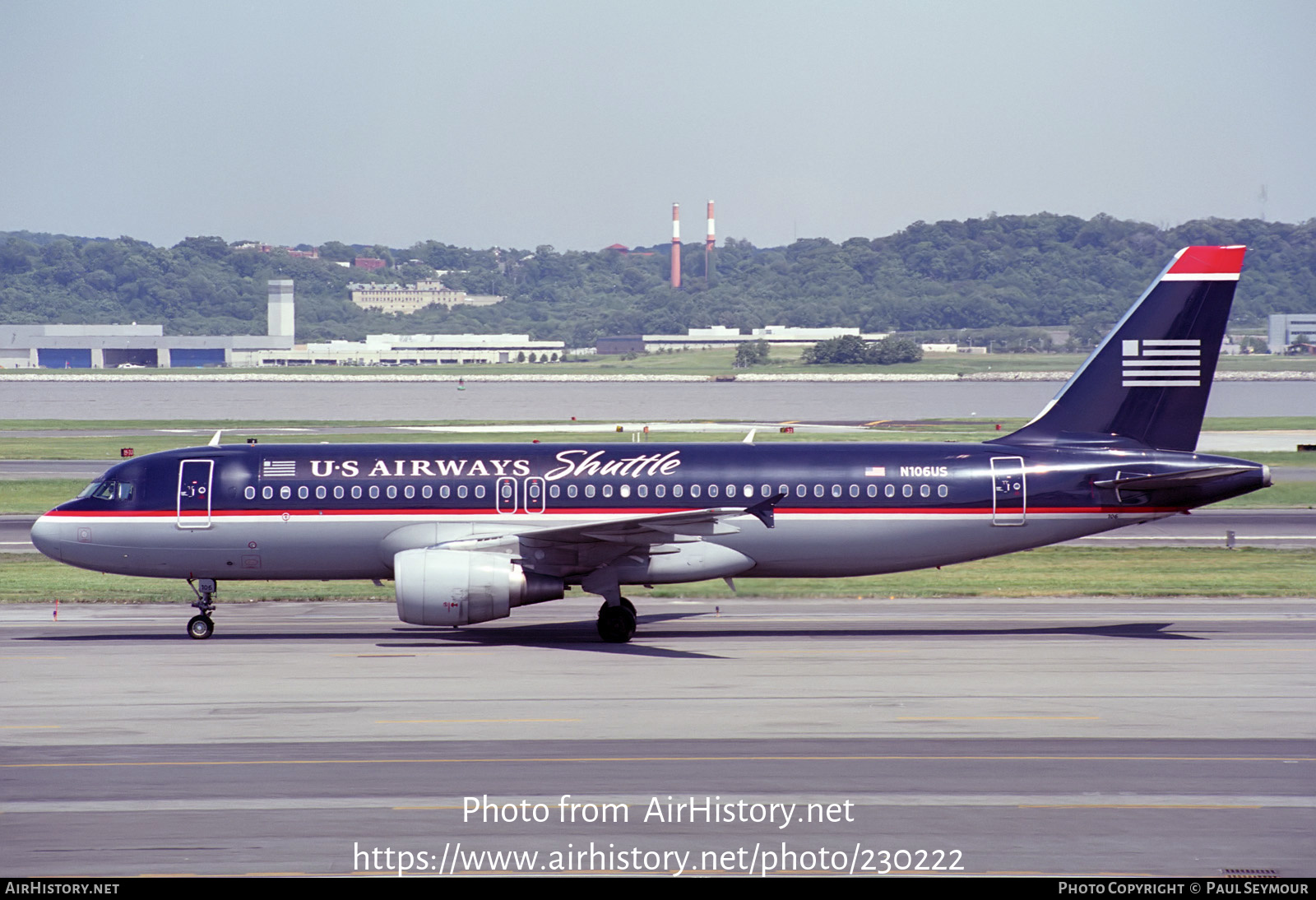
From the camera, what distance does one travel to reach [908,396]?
173750 mm

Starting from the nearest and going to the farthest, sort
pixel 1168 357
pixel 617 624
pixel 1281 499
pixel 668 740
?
1. pixel 668 740
2. pixel 617 624
3. pixel 1168 357
4. pixel 1281 499

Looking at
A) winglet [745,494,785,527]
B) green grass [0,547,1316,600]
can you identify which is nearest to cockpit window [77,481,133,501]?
green grass [0,547,1316,600]

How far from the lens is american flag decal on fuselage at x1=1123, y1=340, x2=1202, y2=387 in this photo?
1249 inches

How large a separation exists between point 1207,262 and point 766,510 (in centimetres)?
1201

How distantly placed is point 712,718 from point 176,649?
1256 centimetres

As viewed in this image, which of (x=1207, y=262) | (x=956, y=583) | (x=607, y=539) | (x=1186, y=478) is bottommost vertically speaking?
(x=956, y=583)

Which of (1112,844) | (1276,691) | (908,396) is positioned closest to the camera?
(1112,844)

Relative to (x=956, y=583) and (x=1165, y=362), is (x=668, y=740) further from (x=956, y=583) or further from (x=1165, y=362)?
(x=956, y=583)

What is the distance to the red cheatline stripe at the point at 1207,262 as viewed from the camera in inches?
1243

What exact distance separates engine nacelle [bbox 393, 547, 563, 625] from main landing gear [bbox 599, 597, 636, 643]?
6.74ft

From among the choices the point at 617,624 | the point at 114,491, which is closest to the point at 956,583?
the point at 617,624

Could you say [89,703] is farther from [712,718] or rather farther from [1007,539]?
[1007,539]

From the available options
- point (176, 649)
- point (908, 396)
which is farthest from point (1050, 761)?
point (908, 396)

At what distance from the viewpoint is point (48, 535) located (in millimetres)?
30328
